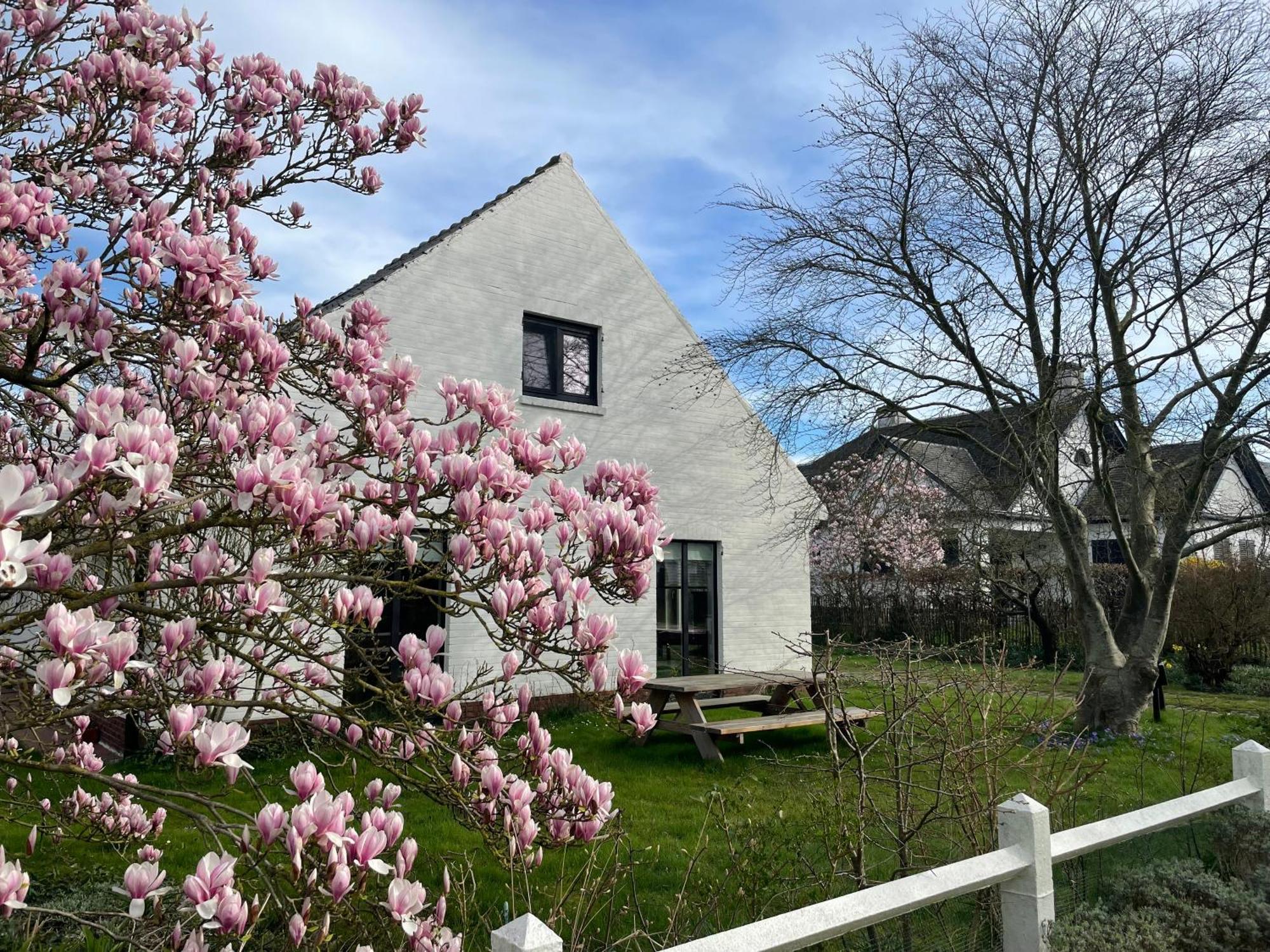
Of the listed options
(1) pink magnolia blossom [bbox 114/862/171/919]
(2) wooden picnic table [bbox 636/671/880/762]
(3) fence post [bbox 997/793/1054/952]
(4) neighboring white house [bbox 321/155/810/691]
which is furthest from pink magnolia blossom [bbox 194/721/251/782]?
(4) neighboring white house [bbox 321/155/810/691]

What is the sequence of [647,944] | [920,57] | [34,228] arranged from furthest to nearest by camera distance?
[920,57], [647,944], [34,228]

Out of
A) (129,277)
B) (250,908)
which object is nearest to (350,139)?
(129,277)

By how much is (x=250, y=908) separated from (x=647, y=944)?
2758 mm

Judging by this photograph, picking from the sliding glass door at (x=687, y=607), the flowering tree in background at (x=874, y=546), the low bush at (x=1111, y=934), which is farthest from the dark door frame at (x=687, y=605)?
the low bush at (x=1111, y=934)

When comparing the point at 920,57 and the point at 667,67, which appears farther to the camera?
the point at 920,57

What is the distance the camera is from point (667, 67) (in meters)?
6.34

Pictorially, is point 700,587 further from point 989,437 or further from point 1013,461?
point 1013,461

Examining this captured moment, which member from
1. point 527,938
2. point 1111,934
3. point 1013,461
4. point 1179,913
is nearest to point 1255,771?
point 1179,913

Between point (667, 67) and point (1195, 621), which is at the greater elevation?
point (667, 67)

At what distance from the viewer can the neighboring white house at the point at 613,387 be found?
38.0 feet

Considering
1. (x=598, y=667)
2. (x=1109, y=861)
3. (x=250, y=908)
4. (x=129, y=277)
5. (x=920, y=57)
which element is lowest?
(x=1109, y=861)

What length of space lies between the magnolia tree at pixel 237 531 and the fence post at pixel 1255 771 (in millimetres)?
4458

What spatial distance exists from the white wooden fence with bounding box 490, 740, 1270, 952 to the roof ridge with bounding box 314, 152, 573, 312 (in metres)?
9.61

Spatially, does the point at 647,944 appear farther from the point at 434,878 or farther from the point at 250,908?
the point at 250,908
